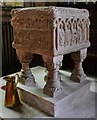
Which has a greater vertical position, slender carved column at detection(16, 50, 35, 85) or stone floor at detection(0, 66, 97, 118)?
A: slender carved column at detection(16, 50, 35, 85)

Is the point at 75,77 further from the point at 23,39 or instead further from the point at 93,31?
the point at 93,31

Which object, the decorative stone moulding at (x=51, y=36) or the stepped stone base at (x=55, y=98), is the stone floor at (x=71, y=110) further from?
the decorative stone moulding at (x=51, y=36)

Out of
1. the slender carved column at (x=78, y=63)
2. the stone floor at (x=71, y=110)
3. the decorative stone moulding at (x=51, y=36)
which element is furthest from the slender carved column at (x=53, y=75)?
the slender carved column at (x=78, y=63)

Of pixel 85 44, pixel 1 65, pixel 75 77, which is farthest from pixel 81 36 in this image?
pixel 1 65

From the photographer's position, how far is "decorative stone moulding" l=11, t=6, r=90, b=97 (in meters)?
1.05

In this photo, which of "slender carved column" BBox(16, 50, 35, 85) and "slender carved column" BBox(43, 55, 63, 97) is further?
"slender carved column" BBox(16, 50, 35, 85)

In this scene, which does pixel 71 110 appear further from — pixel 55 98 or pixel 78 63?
pixel 78 63

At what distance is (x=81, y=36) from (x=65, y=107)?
0.49 m

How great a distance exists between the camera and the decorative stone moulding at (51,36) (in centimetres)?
105

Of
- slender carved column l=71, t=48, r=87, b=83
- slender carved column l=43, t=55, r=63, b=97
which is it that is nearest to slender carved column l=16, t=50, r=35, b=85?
slender carved column l=43, t=55, r=63, b=97

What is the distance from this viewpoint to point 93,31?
6.46ft

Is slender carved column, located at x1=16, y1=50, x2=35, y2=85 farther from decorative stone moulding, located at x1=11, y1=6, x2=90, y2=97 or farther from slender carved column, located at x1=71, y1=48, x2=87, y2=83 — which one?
slender carved column, located at x1=71, y1=48, x2=87, y2=83

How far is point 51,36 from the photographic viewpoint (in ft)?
3.42

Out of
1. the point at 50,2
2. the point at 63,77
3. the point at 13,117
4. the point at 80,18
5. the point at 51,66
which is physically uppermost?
the point at 50,2
